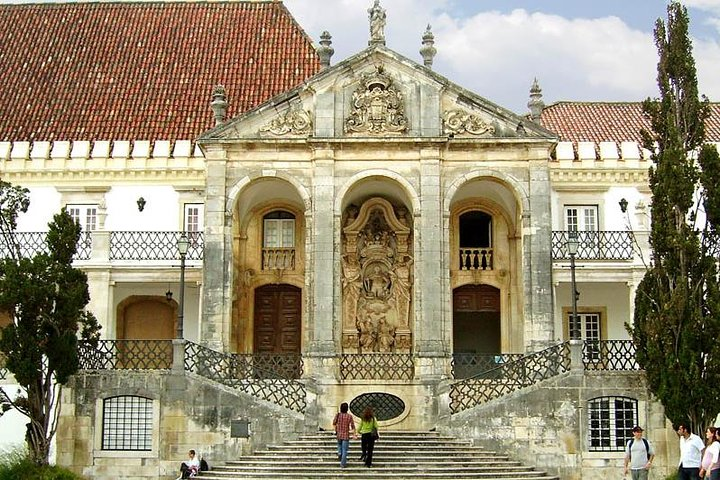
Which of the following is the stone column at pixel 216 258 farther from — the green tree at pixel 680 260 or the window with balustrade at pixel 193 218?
the green tree at pixel 680 260

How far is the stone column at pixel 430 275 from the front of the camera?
23.5 meters

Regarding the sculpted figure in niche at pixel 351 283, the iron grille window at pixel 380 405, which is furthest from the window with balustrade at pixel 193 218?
the iron grille window at pixel 380 405

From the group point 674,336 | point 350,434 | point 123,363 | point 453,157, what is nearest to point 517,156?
point 453,157

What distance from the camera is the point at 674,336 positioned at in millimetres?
20875

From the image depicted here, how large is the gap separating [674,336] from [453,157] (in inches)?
272

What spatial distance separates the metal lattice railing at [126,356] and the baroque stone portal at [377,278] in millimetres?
4618

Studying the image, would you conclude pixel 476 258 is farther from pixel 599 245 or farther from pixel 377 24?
pixel 377 24

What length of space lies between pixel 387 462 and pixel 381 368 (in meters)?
3.26

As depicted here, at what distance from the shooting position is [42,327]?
21.3 m

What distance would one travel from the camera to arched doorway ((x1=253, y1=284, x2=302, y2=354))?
2748 cm

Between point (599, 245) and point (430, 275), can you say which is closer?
point (430, 275)

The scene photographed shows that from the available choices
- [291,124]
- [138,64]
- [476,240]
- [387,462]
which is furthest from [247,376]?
[138,64]

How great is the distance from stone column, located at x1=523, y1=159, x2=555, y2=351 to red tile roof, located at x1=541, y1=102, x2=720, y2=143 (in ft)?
17.9

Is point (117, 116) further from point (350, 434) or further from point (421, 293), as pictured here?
point (350, 434)
